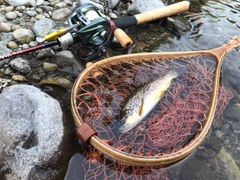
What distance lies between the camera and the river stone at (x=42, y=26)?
15.2ft

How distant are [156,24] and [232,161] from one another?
3.22 m

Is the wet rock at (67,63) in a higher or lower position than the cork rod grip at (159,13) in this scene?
lower

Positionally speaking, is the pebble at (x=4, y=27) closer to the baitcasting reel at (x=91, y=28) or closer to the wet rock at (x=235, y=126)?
the baitcasting reel at (x=91, y=28)


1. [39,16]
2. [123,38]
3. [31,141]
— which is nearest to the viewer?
[31,141]

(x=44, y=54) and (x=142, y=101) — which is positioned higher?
(x=44, y=54)

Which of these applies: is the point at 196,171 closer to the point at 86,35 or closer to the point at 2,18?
the point at 86,35

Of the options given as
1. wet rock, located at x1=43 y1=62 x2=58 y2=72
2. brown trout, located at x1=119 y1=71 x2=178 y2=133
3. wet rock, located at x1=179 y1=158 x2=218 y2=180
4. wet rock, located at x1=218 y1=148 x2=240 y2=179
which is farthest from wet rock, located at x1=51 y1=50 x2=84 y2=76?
wet rock, located at x1=218 y1=148 x2=240 y2=179

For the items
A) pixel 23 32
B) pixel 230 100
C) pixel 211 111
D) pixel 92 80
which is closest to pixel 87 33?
pixel 92 80

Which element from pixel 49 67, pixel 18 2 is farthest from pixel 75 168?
pixel 18 2

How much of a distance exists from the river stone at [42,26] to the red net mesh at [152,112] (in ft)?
4.60

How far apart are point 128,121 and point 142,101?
0.37 m

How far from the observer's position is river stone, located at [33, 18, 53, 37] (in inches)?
182

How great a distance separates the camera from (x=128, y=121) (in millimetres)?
3369

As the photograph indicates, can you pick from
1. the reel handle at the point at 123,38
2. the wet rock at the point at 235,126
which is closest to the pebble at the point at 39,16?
the reel handle at the point at 123,38
